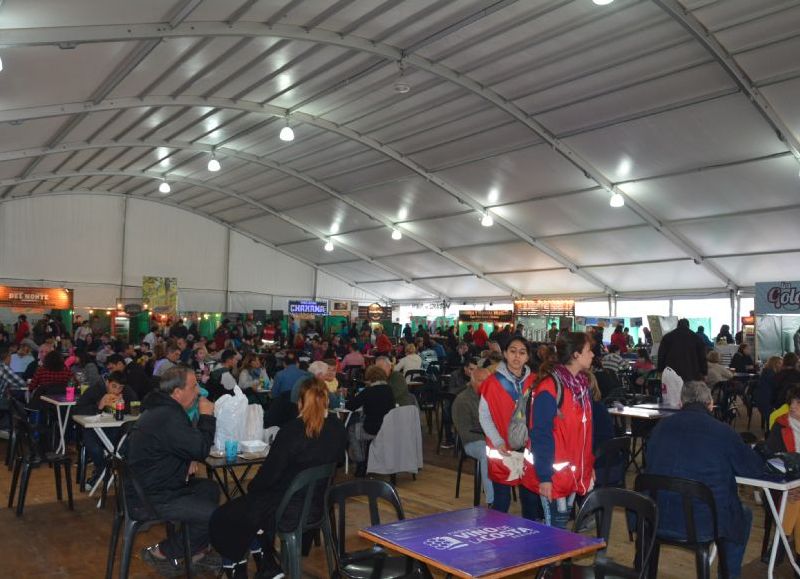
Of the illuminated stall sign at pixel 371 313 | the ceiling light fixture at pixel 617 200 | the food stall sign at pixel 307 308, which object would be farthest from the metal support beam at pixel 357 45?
the food stall sign at pixel 307 308

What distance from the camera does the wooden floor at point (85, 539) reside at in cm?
381

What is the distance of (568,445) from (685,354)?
13.2ft

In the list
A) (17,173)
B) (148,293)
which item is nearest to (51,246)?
(148,293)

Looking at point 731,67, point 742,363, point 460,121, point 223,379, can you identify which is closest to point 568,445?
point 223,379

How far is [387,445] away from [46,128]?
28.9 ft

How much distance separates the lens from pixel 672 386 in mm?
6395

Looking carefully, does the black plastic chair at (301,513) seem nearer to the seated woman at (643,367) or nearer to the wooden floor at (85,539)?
the wooden floor at (85,539)

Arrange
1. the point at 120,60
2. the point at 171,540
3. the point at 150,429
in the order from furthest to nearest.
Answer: the point at 120,60 → the point at 171,540 → the point at 150,429

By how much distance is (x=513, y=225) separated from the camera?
53.6ft

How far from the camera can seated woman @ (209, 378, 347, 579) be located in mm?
3059

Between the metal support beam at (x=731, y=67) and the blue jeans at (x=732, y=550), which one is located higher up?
the metal support beam at (x=731, y=67)

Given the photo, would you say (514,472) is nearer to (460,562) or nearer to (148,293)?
(460,562)

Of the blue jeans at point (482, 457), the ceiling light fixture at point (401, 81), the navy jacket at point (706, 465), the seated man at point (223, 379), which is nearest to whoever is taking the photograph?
the navy jacket at point (706, 465)

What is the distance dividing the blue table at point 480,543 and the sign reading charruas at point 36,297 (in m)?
18.1
